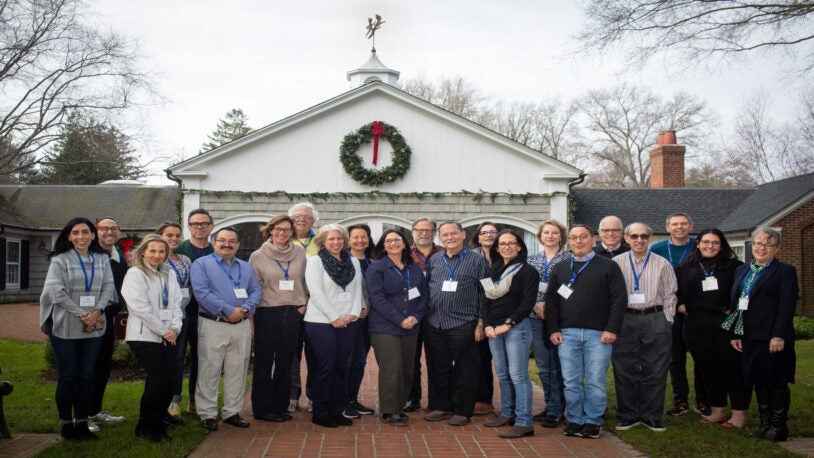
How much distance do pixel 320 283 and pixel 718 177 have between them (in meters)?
37.4

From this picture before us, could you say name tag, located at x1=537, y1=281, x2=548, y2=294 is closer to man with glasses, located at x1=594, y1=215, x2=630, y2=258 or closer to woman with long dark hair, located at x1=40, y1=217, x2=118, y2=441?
man with glasses, located at x1=594, y1=215, x2=630, y2=258

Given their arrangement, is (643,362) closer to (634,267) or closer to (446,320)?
(634,267)

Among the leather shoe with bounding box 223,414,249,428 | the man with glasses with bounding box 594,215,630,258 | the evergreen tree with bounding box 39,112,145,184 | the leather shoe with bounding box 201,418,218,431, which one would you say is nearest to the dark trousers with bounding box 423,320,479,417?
the man with glasses with bounding box 594,215,630,258

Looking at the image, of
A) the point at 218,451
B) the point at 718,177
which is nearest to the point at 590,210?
the point at 218,451

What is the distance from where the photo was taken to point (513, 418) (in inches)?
244

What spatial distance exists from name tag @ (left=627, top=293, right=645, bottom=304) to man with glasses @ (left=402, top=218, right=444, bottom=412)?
5.92 feet

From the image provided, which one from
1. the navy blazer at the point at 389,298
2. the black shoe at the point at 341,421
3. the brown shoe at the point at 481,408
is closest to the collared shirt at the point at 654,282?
the brown shoe at the point at 481,408

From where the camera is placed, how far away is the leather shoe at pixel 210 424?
5.87 meters

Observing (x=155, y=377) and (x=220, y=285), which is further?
(x=220, y=285)

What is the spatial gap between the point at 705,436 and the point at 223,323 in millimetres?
4148

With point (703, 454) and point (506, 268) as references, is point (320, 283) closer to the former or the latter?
point (506, 268)

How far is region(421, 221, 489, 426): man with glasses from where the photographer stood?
6203 mm

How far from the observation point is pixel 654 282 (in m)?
6.03

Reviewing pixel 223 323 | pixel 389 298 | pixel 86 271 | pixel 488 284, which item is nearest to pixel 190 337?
pixel 223 323
